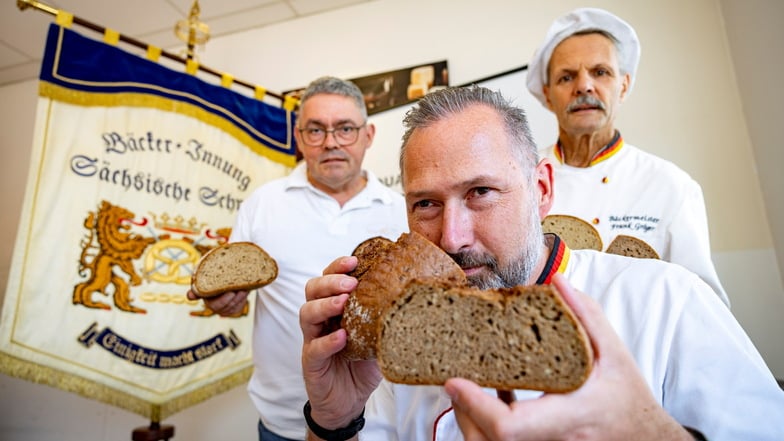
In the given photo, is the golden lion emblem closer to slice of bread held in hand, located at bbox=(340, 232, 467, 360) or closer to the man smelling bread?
the man smelling bread

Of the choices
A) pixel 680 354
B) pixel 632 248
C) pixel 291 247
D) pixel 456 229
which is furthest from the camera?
pixel 291 247

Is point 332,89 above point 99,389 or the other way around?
above

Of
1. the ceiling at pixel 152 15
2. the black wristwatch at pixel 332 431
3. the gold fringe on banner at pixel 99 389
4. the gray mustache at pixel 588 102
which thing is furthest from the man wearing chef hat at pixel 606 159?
the gold fringe on banner at pixel 99 389

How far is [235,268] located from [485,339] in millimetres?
1453

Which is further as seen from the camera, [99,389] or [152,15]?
[152,15]

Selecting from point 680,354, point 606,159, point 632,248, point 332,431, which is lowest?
point 332,431

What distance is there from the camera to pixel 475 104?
3.45 feet

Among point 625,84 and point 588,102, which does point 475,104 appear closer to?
point 588,102

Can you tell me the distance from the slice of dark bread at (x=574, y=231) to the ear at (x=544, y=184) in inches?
15.2

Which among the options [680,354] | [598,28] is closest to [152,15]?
[598,28]

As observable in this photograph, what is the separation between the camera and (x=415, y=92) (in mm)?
3254

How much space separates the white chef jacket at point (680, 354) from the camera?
0.72 metres

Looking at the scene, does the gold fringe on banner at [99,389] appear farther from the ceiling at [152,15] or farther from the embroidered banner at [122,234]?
the ceiling at [152,15]

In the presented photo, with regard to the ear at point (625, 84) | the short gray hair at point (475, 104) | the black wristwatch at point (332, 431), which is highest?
the ear at point (625, 84)
